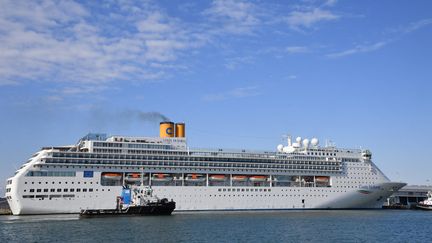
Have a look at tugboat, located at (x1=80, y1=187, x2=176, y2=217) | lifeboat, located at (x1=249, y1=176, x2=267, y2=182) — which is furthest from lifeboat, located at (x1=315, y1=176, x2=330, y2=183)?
tugboat, located at (x1=80, y1=187, x2=176, y2=217)

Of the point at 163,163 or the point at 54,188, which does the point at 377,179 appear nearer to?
the point at 163,163

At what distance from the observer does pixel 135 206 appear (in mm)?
65250

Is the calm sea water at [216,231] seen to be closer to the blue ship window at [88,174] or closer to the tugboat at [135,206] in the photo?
the tugboat at [135,206]

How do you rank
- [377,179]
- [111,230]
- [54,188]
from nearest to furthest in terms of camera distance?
[111,230]
[54,188]
[377,179]

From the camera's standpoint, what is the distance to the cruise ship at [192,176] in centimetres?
6712

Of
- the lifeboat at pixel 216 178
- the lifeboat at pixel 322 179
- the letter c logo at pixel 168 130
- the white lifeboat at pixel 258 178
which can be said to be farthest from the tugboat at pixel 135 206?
the lifeboat at pixel 322 179

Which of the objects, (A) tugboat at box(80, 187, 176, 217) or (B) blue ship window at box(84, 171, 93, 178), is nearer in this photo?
(A) tugboat at box(80, 187, 176, 217)

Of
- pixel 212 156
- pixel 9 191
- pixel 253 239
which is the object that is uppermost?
pixel 212 156

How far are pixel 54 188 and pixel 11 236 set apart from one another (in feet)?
80.4

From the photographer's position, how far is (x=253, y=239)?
1597 inches

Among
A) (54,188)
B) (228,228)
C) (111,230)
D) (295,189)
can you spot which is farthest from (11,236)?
(295,189)

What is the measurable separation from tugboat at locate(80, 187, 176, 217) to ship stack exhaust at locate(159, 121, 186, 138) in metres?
12.0

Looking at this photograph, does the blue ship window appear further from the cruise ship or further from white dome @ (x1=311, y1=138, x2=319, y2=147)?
white dome @ (x1=311, y1=138, x2=319, y2=147)

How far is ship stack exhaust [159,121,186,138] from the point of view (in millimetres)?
79000
